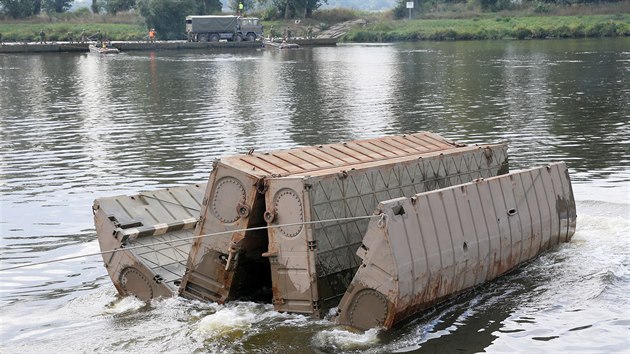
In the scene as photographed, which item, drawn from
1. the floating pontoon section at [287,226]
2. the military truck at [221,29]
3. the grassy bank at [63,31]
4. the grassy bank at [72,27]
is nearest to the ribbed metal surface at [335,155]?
the floating pontoon section at [287,226]

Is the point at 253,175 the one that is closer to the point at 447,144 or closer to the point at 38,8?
the point at 447,144

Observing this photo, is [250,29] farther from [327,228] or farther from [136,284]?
[327,228]

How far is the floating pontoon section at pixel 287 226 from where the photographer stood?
15836mm

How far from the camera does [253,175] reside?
16.0 metres

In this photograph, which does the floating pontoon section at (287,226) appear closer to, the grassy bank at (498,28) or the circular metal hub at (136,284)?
the circular metal hub at (136,284)

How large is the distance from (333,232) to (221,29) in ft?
339

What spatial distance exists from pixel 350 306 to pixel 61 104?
38553 mm

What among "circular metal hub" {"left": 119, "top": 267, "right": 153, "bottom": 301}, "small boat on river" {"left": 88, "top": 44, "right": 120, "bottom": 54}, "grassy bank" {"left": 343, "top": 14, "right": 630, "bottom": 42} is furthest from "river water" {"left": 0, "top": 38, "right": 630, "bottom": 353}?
"grassy bank" {"left": 343, "top": 14, "right": 630, "bottom": 42}

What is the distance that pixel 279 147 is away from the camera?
33.9 metres

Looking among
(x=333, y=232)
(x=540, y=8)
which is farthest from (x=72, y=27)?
(x=333, y=232)

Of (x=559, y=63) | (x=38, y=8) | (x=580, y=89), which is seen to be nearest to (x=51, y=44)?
(x=38, y=8)

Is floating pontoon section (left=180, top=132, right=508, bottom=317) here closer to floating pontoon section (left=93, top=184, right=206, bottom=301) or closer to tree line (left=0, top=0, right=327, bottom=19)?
floating pontoon section (left=93, top=184, right=206, bottom=301)

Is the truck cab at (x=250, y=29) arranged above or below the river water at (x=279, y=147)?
above

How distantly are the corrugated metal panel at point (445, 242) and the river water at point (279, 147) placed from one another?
400 mm
